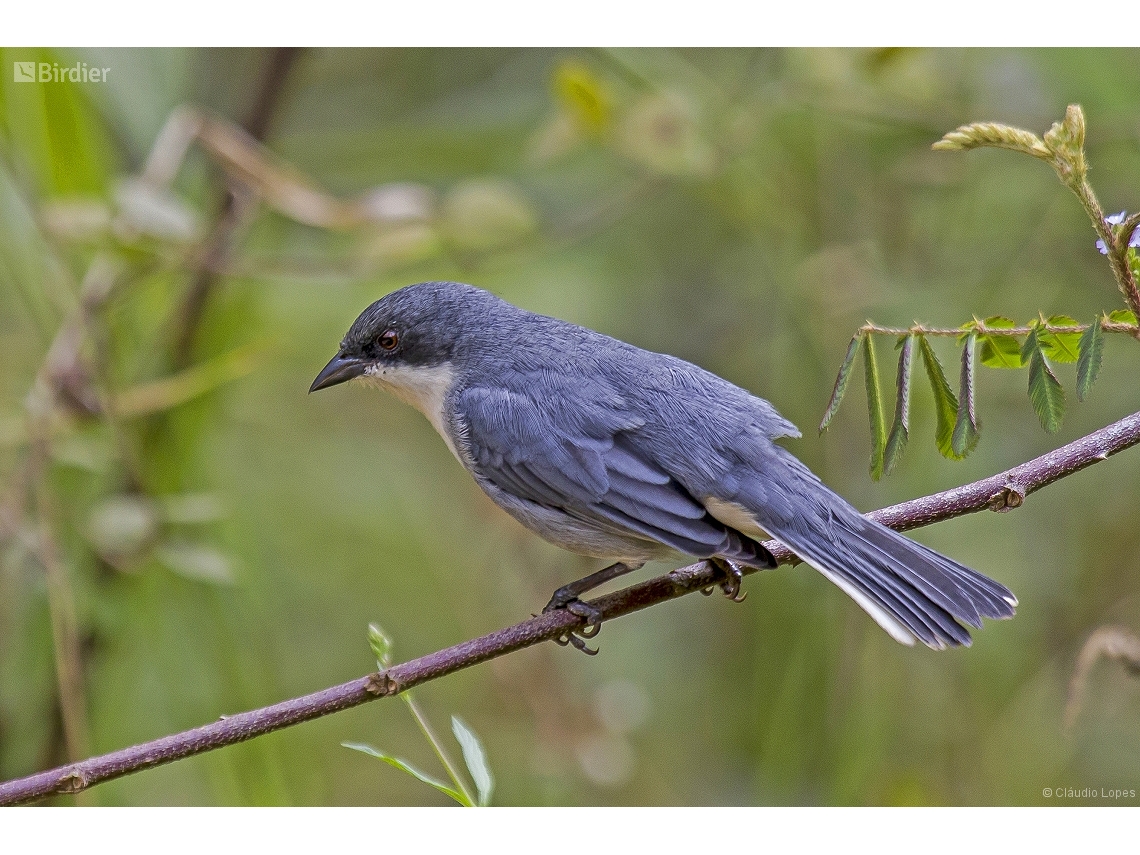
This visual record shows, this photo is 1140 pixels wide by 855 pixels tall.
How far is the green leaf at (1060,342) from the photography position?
1.70 meters

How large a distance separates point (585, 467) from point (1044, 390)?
955 millimetres

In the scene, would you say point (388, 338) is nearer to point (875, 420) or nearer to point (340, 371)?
point (340, 371)

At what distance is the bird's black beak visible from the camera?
8.65ft

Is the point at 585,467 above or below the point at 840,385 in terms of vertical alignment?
above

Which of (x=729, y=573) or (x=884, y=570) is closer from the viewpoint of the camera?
(x=884, y=570)


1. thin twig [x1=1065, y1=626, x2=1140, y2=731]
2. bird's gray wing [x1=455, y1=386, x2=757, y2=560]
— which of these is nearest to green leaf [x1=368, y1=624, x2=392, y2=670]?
bird's gray wing [x1=455, y1=386, x2=757, y2=560]

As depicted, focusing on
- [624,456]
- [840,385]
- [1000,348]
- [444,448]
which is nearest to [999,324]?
[1000,348]

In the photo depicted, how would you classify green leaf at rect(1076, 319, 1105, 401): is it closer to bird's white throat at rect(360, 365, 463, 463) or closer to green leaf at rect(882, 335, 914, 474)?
green leaf at rect(882, 335, 914, 474)

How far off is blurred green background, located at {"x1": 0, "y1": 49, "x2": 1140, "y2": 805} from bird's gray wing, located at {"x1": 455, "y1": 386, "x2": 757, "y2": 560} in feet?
2.92

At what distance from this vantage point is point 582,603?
2.20 meters

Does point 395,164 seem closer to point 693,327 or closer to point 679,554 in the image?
point 693,327

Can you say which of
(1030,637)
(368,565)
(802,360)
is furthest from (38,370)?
(1030,637)

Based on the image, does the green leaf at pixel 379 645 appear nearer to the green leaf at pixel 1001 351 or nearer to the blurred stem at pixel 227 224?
the green leaf at pixel 1001 351

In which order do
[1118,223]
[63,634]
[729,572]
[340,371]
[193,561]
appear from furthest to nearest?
[63,634] → [193,561] → [340,371] → [729,572] → [1118,223]
